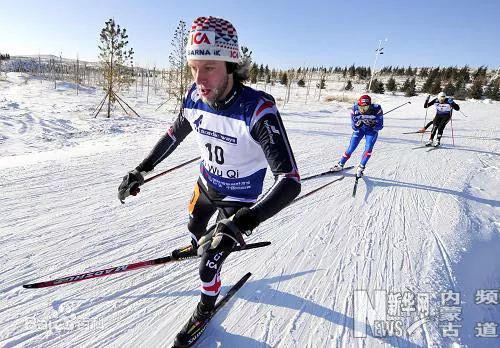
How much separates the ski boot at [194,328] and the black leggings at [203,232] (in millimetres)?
82

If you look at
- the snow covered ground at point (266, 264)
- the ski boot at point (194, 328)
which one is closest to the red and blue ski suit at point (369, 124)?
the snow covered ground at point (266, 264)

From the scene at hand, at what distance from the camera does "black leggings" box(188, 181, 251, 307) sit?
7.03 feet

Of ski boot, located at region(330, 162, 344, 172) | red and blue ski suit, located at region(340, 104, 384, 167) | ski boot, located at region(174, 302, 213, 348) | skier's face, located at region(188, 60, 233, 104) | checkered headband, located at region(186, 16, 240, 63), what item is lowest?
ski boot, located at region(174, 302, 213, 348)

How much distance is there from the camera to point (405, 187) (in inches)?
252

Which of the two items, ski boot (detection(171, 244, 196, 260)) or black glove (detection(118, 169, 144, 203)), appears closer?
black glove (detection(118, 169, 144, 203))

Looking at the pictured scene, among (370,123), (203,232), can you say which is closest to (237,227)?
(203,232)

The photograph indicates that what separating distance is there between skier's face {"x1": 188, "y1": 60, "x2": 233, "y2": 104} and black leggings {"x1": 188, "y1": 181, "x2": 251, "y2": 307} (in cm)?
88

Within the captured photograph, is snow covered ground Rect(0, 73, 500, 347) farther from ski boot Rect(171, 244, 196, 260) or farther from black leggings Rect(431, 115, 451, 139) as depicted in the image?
black leggings Rect(431, 115, 451, 139)

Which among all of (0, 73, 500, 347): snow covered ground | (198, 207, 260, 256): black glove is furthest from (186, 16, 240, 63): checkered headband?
(0, 73, 500, 347): snow covered ground

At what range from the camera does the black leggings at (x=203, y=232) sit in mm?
2143

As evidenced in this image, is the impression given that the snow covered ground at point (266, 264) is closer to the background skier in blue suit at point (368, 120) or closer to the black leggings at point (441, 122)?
the background skier in blue suit at point (368, 120)

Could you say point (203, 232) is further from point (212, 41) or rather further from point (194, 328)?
point (212, 41)

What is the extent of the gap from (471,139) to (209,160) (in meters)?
14.5

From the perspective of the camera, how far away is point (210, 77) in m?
1.93
